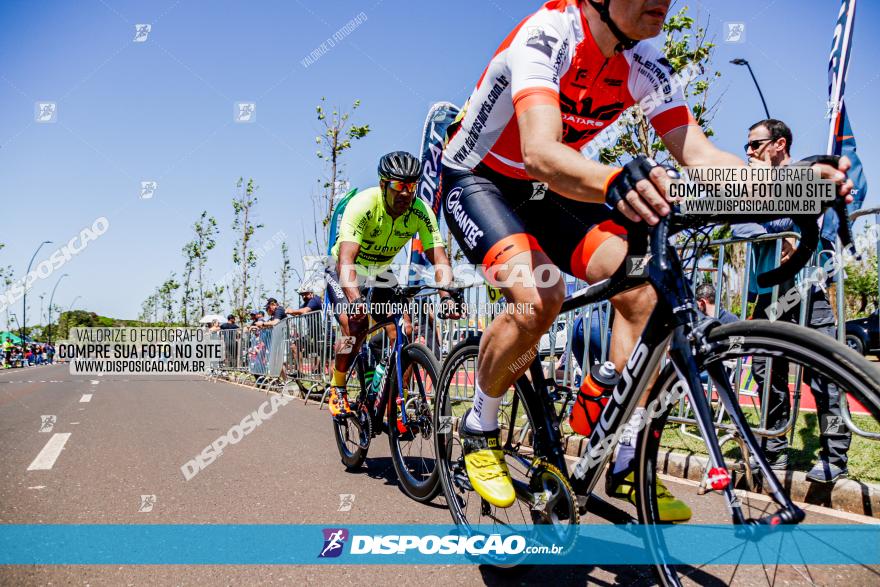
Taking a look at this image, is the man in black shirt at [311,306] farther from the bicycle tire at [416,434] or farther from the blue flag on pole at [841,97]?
the blue flag on pole at [841,97]

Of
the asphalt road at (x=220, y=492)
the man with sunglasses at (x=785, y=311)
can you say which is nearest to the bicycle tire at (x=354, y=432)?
the asphalt road at (x=220, y=492)

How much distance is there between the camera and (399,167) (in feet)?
14.2

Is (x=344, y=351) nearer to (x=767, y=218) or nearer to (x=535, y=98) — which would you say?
(x=535, y=98)

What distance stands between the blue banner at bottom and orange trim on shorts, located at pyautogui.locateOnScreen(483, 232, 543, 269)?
1.00 m

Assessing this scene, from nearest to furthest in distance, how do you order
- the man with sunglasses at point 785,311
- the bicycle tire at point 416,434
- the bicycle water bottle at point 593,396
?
the bicycle water bottle at point 593,396, the man with sunglasses at point 785,311, the bicycle tire at point 416,434

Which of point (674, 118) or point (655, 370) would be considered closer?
point (655, 370)

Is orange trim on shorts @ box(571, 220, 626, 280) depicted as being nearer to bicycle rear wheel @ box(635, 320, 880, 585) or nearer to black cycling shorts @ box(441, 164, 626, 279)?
black cycling shorts @ box(441, 164, 626, 279)

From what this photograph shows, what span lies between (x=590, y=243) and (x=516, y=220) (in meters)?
0.31

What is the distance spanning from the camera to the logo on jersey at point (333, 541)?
2684 millimetres

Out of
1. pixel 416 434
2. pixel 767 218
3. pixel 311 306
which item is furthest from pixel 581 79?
pixel 311 306

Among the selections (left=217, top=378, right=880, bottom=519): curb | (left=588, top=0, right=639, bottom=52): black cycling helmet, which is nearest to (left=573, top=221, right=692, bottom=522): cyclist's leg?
(left=588, top=0, right=639, bottom=52): black cycling helmet

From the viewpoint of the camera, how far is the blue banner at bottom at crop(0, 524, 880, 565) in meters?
1.86

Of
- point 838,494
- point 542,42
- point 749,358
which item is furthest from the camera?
point 838,494

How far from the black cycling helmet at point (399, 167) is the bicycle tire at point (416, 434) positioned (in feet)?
4.05
